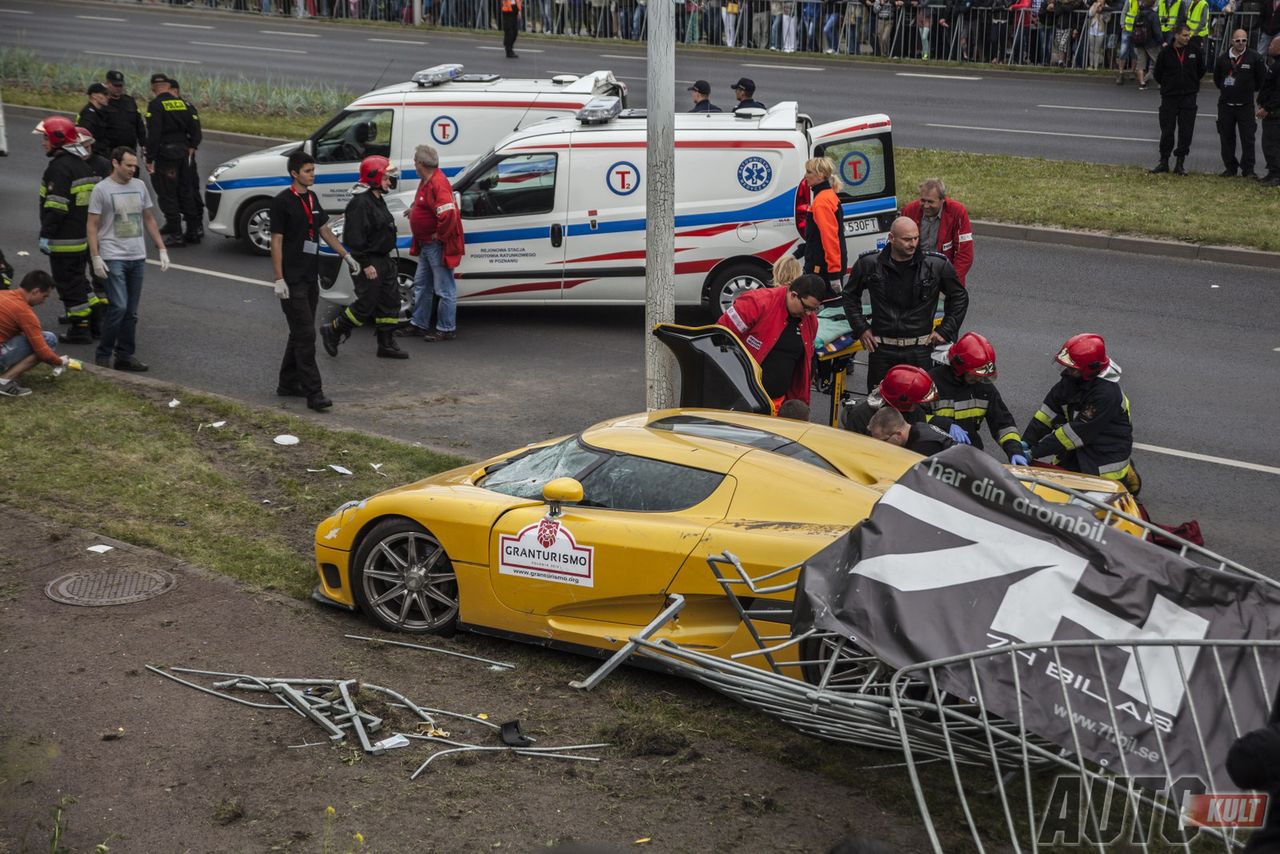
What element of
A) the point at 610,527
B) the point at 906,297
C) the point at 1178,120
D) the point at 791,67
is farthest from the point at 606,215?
the point at 791,67

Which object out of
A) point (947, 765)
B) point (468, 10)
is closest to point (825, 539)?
point (947, 765)

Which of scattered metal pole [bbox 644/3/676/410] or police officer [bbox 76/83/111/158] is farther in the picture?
police officer [bbox 76/83/111/158]

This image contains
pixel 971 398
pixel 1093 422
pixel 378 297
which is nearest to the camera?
pixel 1093 422

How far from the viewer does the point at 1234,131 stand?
18.2 m

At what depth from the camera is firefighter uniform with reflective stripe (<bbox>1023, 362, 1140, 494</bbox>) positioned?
809 centimetres

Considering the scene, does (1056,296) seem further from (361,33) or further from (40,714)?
(361,33)

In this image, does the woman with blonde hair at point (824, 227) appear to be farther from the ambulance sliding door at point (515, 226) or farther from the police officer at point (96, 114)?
the police officer at point (96, 114)

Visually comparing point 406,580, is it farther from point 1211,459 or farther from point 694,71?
point 694,71

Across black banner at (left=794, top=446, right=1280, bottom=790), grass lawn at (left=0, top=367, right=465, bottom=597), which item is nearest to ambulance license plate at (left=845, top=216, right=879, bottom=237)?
grass lawn at (left=0, top=367, right=465, bottom=597)

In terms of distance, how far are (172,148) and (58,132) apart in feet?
12.6

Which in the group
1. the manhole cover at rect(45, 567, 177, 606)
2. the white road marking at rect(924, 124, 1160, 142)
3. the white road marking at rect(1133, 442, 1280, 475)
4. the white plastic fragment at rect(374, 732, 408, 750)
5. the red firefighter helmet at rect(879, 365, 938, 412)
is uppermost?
the white road marking at rect(924, 124, 1160, 142)

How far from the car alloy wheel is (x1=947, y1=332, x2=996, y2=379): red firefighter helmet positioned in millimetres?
3445

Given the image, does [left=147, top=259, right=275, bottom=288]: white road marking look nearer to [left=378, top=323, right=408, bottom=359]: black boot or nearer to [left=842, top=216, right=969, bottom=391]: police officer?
[left=378, top=323, right=408, bottom=359]: black boot

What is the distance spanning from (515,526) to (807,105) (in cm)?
1825
